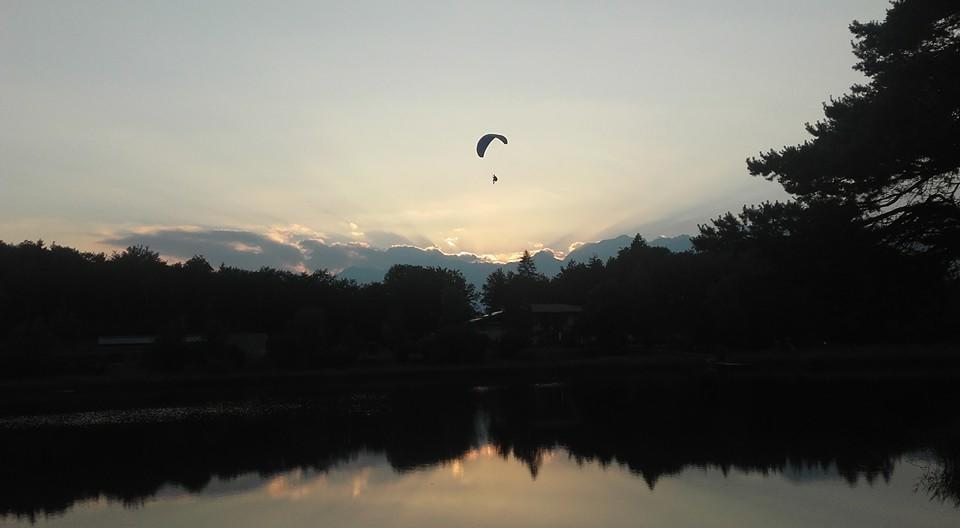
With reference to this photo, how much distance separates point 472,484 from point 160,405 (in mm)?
26368

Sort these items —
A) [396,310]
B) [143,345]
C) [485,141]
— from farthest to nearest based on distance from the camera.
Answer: [396,310], [143,345], [485,141]

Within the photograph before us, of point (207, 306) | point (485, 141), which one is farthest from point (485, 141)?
point (207, 306)

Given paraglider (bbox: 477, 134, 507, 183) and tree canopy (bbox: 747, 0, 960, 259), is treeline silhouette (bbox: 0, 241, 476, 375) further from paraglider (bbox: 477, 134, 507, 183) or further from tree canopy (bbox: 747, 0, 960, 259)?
tree canopy (bbox: 747, 0, 960, 259)

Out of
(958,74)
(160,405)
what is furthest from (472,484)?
(160,405)

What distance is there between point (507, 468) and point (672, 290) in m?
47.8

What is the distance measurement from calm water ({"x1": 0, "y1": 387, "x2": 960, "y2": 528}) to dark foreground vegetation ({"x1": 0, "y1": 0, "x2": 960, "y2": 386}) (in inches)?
138

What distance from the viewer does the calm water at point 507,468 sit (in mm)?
14773

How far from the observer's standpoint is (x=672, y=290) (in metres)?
64.9

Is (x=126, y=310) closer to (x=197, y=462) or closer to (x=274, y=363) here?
(x=274, y=363)

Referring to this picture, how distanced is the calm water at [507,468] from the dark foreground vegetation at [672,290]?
3.51 meters

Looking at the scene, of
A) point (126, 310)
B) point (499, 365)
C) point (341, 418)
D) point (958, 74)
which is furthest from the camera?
point (126, 310)

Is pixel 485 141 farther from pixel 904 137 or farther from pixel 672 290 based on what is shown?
pixel 672 290

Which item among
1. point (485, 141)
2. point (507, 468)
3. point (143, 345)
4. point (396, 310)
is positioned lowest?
point (507, 468)

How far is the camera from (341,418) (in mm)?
30844
